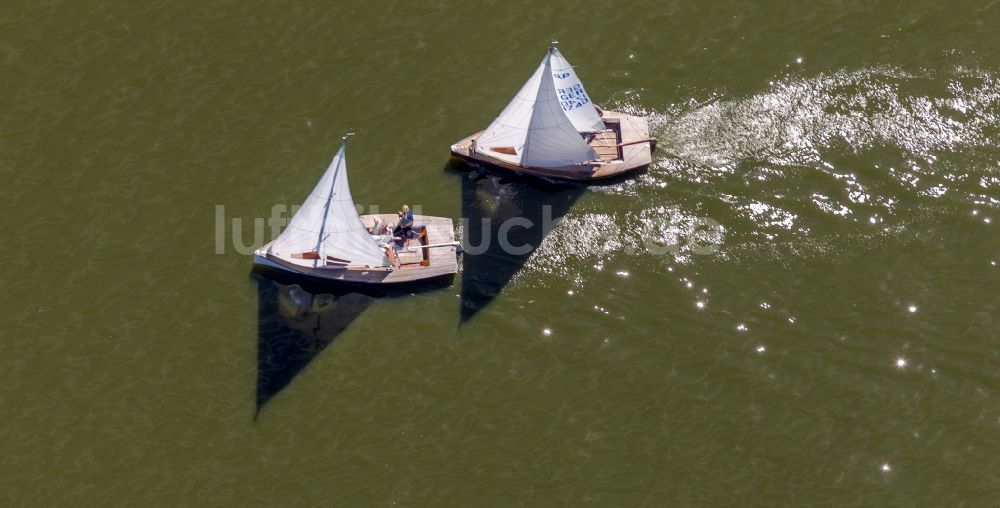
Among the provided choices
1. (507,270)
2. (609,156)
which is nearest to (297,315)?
(507,270)

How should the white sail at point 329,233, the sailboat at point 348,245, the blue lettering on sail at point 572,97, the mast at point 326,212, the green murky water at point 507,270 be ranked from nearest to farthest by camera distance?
the mast at point 326,212 → the white sail at point 329,233 → the sailboat at point 348,245 → the green murky water at point 507,270 → the blue lettering on sail at point 572,97

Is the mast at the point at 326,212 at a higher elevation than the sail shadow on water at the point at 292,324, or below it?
higher

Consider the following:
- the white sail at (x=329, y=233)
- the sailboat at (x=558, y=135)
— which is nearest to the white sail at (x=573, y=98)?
the sailboat at (x=558, y=135)

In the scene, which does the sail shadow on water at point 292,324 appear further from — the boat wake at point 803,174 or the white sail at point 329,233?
the boat wake at point 803,174

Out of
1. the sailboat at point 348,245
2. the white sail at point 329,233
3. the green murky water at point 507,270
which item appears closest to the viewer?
the white sail at point 329,233

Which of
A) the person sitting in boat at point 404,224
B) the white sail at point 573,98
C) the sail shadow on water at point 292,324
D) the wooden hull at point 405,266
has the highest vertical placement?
the white sail at point 573,98

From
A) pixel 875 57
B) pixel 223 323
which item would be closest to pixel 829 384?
pixel 875 57

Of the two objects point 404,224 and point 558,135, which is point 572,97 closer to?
point 558,135
